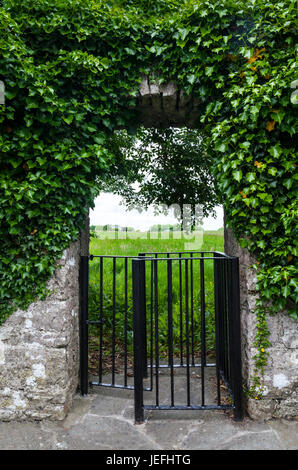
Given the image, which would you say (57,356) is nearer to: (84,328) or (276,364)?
(84,328)

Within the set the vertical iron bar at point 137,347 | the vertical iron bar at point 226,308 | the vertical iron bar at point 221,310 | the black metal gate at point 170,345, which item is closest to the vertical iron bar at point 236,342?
the black metal gate at point 170,345

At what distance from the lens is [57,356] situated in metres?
2.92

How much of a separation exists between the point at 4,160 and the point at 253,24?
2.55 meters

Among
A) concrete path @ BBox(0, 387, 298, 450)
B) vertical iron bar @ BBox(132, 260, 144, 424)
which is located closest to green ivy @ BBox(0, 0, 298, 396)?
concrete path @ BBox(0, 387, 298, 450)

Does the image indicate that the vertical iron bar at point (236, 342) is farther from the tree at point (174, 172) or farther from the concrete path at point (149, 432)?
the tree at point (174, 172)

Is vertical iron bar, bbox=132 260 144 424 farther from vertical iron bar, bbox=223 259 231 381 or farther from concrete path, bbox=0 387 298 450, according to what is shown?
vertical iron bar, bbox=223 259 231 381

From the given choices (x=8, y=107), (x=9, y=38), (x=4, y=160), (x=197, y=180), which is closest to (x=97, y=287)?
(x=197, y=180)

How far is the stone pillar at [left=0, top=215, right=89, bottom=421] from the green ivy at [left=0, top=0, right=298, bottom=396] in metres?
Result: 0.15

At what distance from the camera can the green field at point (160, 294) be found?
4.61m

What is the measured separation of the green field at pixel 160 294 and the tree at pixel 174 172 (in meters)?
1.30

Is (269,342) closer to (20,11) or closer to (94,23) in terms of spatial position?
(94,23)

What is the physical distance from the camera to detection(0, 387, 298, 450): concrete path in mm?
2469

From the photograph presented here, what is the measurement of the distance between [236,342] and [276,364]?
38cm

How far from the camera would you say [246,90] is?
2688 millimetres
